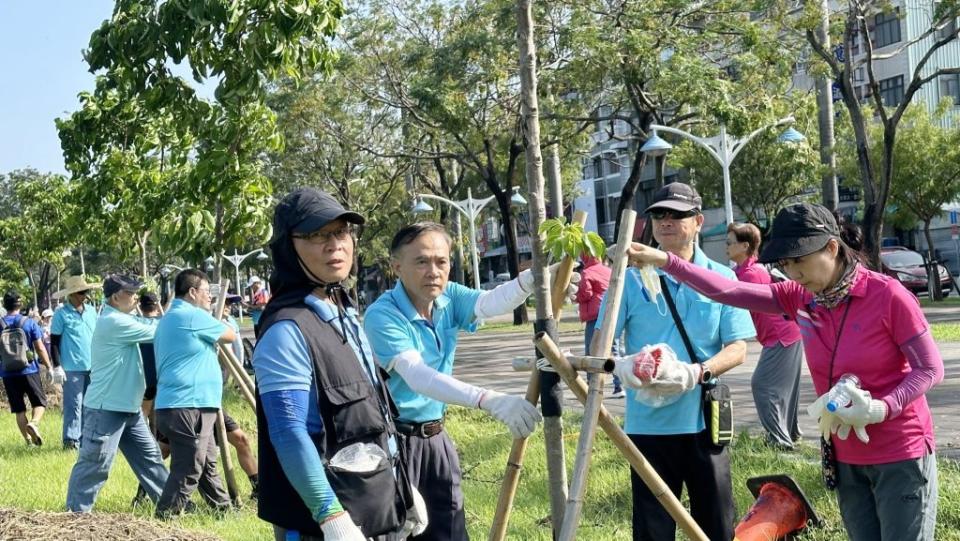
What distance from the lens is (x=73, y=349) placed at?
1145cm

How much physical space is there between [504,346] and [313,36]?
14.6 metres

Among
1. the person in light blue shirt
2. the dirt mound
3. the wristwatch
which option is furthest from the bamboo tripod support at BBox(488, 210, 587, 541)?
the person in light blue shirt

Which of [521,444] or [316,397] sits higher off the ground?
[316,397]

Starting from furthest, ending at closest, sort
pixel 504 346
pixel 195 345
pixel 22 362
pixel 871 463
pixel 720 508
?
1. pixel 504 346
2. pixel 22 362
3. pixel 195 345
4. pixel 720 508
5. pixel 871 463

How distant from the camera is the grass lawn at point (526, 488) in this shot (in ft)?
19.1

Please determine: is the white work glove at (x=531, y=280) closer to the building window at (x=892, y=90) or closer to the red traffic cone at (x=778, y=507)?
the red traffic cone at (x=778, y=507)

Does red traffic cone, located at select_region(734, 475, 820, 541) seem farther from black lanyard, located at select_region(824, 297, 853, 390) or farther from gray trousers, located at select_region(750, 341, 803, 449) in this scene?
gray trousers, located at select_region(750, 341, 803, 449)

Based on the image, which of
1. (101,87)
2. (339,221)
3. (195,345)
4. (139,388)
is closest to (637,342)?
(339,221)

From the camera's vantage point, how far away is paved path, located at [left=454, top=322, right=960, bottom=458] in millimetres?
8680

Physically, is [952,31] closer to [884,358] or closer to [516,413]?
[884,358]

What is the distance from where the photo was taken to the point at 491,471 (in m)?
7.91

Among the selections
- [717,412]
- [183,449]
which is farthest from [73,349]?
[717,412]

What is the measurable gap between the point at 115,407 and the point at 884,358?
536 cm

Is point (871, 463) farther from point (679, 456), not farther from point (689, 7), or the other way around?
point (689, 7)
